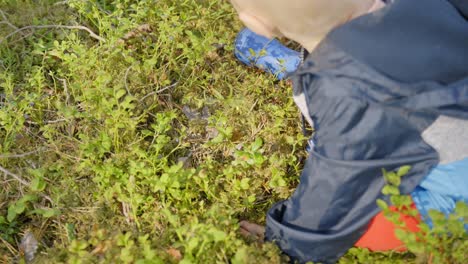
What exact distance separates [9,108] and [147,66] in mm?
720

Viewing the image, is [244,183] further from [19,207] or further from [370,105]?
[19,207]

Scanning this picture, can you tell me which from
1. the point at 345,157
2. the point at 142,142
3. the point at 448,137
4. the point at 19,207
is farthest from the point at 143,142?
the point at 448,137

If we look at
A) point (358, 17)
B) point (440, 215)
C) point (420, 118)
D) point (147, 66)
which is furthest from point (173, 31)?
point (440, 215)

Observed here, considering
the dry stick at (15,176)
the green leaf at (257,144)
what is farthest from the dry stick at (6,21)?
the green leaf at (257,144)

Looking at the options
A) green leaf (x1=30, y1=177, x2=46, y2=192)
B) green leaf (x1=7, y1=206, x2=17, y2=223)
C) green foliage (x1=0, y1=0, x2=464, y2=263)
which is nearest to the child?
green foliage (x1=0, y1=0, x2=464, y2=263)

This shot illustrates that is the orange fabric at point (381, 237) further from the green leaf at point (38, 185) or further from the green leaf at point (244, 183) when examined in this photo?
the green leaf at point (38, 185)

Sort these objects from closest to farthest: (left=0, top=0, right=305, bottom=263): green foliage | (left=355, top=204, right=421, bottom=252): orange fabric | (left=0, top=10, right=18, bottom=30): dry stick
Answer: (left=355, top=204, right=421, bottom=252): orange fabric
(left=0, top=0, right=305, bottom=263): green foliage
(left=0, top=10, right=18, bottom=30): dry stick

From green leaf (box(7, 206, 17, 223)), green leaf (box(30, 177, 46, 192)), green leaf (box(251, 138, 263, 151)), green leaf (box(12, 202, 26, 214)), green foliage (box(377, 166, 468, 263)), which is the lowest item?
green leaf (box(7, 206, 17, 223))

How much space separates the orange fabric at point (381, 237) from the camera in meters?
1.93

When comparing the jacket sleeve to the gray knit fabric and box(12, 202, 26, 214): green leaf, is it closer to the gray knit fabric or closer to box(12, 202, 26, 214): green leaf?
the gray knit fabric

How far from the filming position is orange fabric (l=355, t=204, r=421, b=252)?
1927 millimetres

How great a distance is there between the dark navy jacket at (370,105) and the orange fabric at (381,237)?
54 mm

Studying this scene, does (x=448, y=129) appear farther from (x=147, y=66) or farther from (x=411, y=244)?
(x=147, y=66)

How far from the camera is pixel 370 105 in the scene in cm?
169
